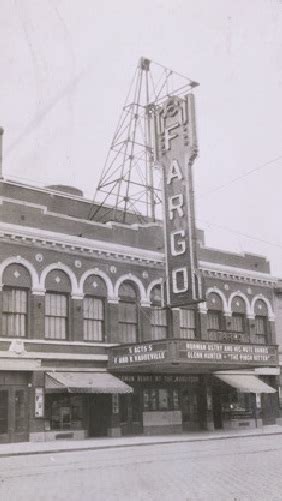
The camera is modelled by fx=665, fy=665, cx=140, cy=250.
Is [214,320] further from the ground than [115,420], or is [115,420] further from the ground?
[214,320]

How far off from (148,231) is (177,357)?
8.20m

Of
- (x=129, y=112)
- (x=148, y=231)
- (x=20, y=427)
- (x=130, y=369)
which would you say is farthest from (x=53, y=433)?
(x=129, y=112)

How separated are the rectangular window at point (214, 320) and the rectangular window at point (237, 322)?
1.08 metres

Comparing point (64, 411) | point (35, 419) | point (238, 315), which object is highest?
point (238, 315)

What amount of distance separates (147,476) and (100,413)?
16455 mm

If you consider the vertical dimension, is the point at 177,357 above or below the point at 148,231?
below

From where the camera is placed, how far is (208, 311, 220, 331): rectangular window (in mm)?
36281

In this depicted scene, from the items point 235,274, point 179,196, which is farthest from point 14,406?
point 235,274

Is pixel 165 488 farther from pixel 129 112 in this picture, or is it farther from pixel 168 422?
pixel 129 112

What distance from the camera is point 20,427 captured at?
1059 inches

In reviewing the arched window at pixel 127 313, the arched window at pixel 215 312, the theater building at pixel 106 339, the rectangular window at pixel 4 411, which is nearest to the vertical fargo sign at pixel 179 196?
the theater building at pixel 106 339

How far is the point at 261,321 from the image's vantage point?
3906 centimetres

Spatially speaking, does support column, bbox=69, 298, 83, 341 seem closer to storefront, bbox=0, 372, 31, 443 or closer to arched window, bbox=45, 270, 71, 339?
arched window, bbox=45, 270, 71, 339

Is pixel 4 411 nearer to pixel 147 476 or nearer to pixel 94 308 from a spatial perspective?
pixel 94 308
